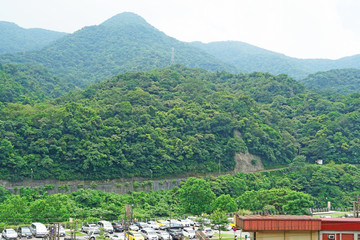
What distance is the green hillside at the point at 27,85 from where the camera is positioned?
251ft

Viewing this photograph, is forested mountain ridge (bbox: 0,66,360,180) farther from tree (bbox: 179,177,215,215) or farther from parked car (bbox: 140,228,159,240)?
Answer: parked car (bbox: 140,228,159,240)

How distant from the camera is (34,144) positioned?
57219 mm

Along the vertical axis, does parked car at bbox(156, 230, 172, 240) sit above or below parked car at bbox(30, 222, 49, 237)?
below

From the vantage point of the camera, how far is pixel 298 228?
52.0 ft

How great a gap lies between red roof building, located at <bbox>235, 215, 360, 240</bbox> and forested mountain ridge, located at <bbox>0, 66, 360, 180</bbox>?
4425cm

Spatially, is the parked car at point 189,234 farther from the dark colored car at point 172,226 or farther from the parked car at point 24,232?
the parked car at point 24,232

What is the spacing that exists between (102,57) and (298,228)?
16245 cm

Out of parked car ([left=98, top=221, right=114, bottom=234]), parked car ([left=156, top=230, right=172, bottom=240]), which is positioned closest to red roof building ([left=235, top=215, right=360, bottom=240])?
→ parked car ([left=156, top=230, right=172, bottom=240])

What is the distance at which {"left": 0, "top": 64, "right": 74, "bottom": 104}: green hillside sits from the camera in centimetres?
7656

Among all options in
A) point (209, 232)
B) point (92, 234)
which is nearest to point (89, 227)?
point (92, 234)

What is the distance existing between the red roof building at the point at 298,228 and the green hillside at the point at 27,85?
67.2 metres

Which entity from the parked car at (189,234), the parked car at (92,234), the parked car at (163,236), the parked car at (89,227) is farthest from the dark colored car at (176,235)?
the parked car at (89,227)

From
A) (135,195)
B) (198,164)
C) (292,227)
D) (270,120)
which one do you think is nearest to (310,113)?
(270,120)

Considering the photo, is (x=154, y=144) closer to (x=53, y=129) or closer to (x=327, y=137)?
(x=53, y=129)
